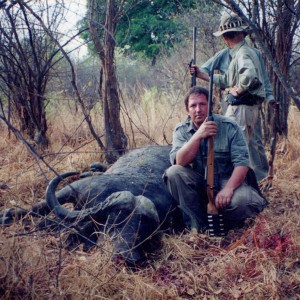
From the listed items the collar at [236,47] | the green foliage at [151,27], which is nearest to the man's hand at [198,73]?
the collar at [236,47]

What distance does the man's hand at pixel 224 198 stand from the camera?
4.27 meters

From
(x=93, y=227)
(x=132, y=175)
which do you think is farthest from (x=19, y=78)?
(x=93, y=227)

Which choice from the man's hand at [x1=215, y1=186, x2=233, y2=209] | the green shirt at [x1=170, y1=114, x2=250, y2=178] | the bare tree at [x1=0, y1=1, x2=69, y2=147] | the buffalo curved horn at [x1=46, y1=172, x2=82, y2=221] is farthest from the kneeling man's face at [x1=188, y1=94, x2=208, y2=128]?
the bare tree at [x1=0, y1=1, x2=69, y2=147]

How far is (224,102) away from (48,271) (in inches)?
135

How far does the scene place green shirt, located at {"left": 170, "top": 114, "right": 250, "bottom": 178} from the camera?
448 cm

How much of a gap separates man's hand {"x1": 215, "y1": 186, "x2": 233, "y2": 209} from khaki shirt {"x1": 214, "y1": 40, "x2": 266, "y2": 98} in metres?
1.23

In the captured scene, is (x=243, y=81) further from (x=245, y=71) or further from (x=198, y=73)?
(x=198, y=73)

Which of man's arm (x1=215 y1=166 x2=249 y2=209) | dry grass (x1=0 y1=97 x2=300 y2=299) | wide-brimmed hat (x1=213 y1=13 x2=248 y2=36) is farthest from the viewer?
wide-brimmed hat (x1=213 y1=13 x2=248 y2=36)

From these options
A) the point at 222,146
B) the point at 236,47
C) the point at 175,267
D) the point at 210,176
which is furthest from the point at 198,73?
the point at 175,267

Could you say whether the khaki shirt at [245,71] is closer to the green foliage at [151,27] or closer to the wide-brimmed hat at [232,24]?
Answer: the wide-brimmed hat at [232,24]

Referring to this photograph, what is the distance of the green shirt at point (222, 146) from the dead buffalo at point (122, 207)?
1.63 ft

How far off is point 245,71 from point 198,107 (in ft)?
2.64

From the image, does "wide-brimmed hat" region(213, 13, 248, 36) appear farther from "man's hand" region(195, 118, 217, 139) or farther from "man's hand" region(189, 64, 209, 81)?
"man's hand" region(195, 118, 217, 139)

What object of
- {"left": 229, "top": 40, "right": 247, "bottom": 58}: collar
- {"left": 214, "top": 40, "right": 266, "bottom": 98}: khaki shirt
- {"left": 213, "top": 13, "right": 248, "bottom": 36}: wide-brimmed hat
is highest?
{"left": 213, "top": 13, "right": 248, "bottom": 36}: wide-brimmed hat
